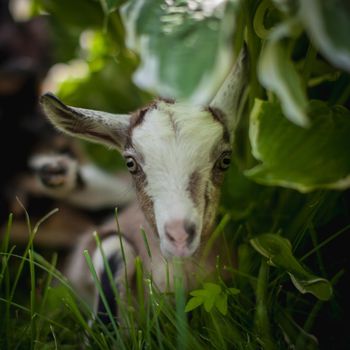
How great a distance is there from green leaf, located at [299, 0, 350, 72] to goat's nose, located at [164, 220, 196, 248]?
543mm

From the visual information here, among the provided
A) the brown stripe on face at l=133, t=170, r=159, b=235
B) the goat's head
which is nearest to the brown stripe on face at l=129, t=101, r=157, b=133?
the goat's head

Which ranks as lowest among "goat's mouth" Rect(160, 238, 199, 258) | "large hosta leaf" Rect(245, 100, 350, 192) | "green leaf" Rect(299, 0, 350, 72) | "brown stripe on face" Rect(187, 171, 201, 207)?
"goat's mouth" Rect(160, 238, 199, 258)

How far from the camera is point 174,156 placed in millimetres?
1500

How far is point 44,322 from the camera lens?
1.76 meters

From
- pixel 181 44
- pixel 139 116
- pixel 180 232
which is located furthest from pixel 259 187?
pixel 181 44

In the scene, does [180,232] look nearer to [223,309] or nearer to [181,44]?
[223,309]

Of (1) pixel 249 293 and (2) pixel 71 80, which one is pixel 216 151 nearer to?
(1) pixel 249 293

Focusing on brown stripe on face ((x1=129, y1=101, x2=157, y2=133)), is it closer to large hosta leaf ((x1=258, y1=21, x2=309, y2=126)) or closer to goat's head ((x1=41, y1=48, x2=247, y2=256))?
goat's head ((x1=41, y1=48, x2=247, y2=256))

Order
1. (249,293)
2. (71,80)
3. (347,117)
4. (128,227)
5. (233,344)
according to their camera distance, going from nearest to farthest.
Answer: (347,117) → (233,344) → (249,293) → (128,227) → (71,80)

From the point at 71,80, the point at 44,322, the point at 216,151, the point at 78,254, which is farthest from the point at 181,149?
the point at 71,80

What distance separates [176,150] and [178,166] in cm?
4

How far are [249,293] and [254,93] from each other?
55 cm

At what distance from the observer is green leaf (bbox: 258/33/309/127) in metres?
1.03

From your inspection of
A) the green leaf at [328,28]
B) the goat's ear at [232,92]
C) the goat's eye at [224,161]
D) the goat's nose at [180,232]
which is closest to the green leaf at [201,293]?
the goat's nose at [180,232]
